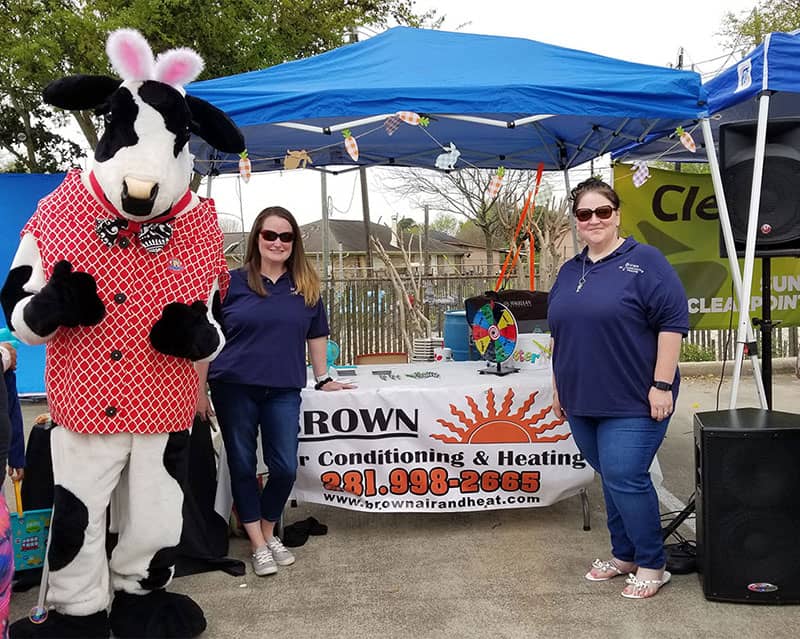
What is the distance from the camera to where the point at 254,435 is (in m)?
3.20

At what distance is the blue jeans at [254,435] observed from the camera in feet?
10.2

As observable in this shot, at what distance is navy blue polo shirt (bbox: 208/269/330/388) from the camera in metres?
3.05

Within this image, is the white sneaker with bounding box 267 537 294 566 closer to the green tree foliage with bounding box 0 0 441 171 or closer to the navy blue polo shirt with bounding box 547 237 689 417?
the navy blue polo shirt with bounding box 547 237 689 417

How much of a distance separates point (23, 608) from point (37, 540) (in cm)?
27

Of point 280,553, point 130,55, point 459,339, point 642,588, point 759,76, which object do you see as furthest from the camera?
point 459,339

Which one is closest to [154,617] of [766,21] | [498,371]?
[498,371]

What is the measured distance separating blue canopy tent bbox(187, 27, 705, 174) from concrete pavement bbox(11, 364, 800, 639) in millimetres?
2125

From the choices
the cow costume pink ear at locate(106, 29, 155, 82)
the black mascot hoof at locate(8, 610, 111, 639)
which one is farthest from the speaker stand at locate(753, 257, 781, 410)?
the black mascot hoof at locate(8, 610, 111, 639)

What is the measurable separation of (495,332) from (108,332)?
2.22 m

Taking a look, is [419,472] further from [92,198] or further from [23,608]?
[92,198]

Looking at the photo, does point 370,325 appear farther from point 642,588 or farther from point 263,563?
point 642,588

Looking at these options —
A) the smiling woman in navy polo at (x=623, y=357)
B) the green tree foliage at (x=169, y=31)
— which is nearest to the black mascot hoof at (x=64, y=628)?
the smiling woman in navy polo at (x=623, y=357)

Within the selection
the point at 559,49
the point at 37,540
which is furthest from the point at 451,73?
the point at 37,540

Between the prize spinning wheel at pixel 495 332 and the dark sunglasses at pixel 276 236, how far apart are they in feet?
4.44
